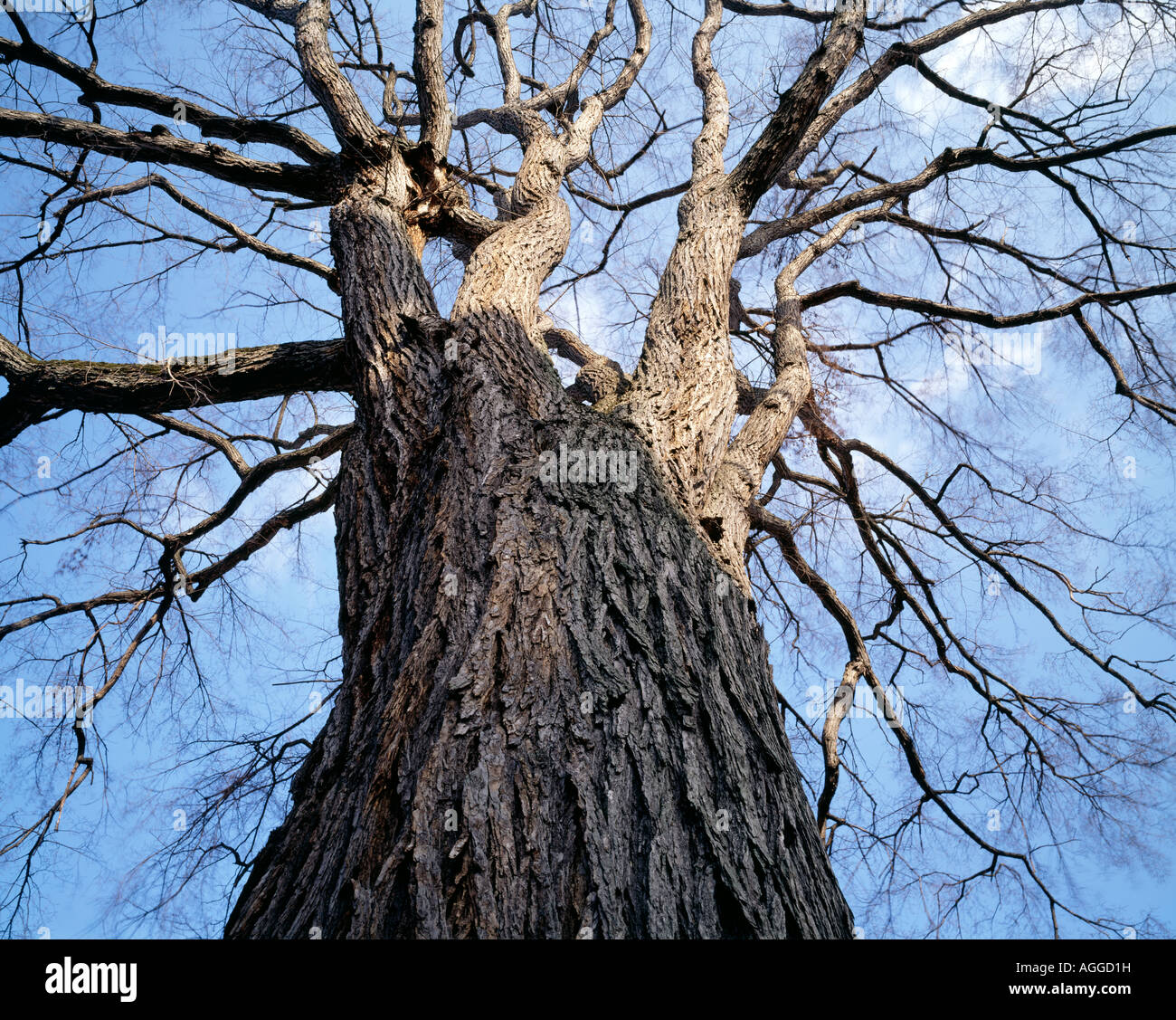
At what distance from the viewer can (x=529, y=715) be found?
58.5 inches

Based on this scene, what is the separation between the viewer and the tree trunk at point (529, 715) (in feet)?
4.13

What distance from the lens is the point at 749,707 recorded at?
1.75 metres

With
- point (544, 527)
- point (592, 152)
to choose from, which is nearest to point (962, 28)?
point (592, 152)

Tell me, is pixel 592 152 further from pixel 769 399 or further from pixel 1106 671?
pixel 1106 671

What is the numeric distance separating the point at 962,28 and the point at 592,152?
2.08 metres

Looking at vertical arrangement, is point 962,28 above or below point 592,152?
below

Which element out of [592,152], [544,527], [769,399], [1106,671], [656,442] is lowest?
[1106,671]

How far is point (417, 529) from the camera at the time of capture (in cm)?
208

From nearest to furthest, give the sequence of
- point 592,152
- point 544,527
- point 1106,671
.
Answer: point 544,527 < point 1106,671 < point 592,152

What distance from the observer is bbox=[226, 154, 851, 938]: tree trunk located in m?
1.26
